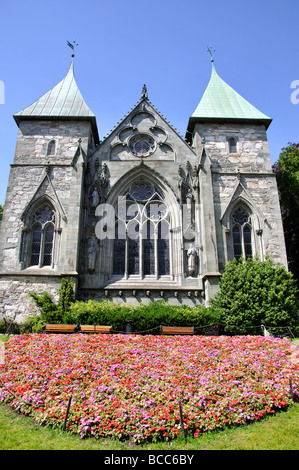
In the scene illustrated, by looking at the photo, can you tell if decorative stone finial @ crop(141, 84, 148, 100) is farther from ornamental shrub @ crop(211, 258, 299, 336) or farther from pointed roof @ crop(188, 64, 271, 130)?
ornamental shrub @ crop(211, 258, 299, 336)

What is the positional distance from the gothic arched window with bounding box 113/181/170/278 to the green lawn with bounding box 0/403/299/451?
1207 centimetres

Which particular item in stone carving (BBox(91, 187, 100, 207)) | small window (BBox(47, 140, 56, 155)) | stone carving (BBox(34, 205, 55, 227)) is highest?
small window (BBox(47, 140, 56, 155))

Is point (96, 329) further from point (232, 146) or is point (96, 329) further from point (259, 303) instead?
point (232, 146)

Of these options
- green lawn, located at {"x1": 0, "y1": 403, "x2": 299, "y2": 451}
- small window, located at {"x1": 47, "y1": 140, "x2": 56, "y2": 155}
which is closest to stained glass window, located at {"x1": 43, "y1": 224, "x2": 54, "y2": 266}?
small window, located at {"x1": 47, "y1": 140, "x2": 56, "y2": 155}

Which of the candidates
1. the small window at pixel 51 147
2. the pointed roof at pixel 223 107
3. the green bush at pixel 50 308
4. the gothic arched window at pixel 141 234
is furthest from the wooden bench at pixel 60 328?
the pointed roof at pixel 223 107

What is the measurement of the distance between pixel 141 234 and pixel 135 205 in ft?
5.84

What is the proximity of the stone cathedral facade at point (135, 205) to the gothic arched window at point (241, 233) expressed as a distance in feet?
0.18

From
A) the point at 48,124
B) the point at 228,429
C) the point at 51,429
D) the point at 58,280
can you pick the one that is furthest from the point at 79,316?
the point at 48,124

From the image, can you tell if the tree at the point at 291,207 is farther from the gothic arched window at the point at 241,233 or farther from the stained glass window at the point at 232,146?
the gothic arched window at the point at 241,233

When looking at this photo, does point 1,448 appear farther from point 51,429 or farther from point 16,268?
point 16,268

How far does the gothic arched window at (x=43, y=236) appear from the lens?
18094 mm

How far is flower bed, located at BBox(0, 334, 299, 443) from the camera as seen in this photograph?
6.39 metres
